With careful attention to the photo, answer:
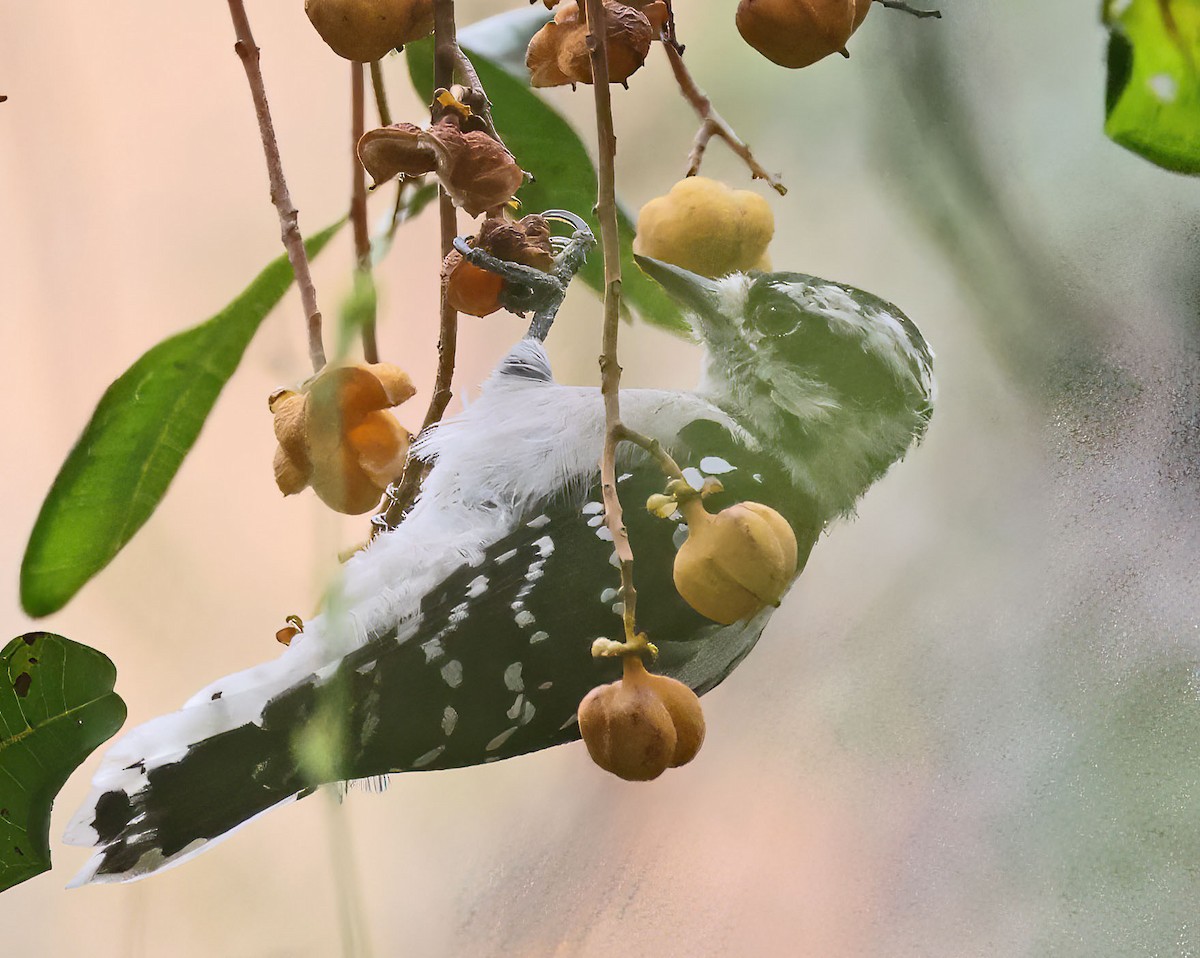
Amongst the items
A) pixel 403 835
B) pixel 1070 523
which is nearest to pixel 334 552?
pixel 403 835

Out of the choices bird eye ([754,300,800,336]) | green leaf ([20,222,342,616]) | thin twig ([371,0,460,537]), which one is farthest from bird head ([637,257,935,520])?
green leaf ([20,222,342,616])

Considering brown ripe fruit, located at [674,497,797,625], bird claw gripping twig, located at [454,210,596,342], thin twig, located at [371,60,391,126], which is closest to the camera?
brown ripe fruit, located at [674,497,797,625]

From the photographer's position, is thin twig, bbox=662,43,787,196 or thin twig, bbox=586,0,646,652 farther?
thin twig, bbox=662,43,787,196

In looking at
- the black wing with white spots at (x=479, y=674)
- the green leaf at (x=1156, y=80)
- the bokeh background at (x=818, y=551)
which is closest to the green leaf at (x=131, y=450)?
the bokeh background at (x=818, y=551)

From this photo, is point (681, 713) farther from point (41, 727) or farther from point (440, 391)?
point (41, 727)

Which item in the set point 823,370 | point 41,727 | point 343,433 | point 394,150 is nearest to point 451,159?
point 394,150

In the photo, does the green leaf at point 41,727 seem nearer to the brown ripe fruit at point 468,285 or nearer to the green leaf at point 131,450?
the green leaf at point 131,450

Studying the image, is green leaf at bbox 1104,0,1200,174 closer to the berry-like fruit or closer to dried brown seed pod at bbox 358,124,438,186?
the berry-like fruit

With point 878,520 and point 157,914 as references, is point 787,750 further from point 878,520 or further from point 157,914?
point 157,914
